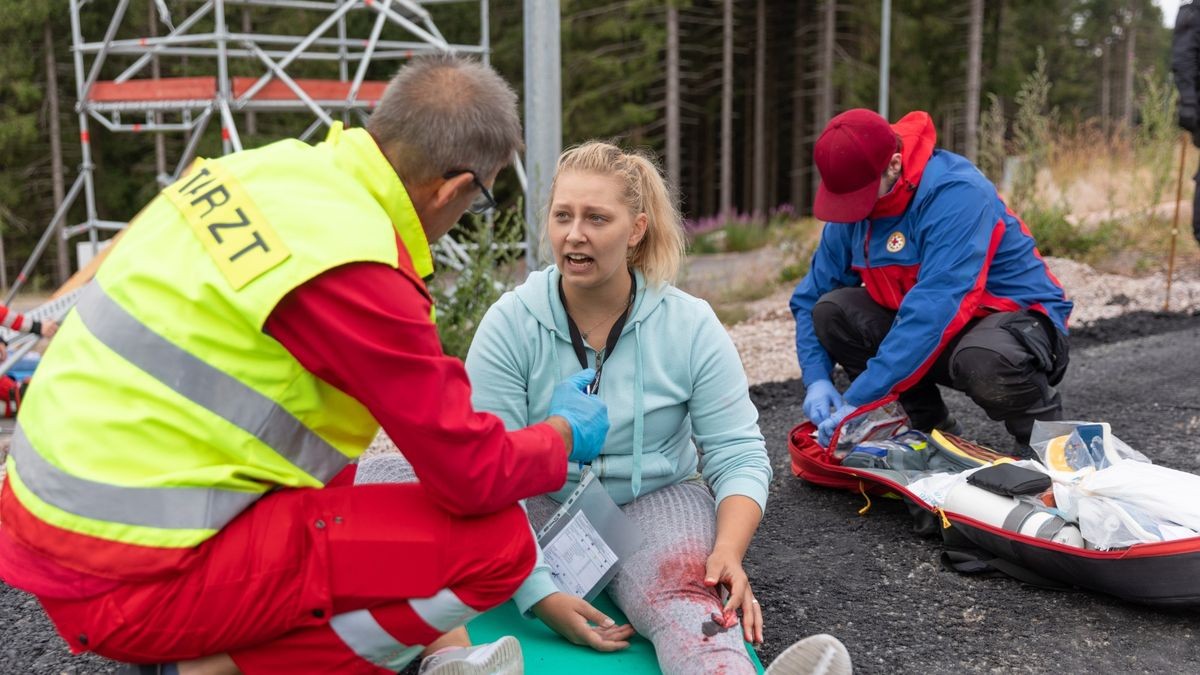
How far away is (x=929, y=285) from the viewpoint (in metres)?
3.46

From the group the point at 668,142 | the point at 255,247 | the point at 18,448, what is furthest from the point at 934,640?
the point at 668,142

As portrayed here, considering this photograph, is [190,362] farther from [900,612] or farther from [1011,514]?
[1011,514]

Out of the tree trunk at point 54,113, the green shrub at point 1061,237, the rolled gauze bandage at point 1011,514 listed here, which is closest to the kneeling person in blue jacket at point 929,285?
the rolled gauze bandage at point 1011,514

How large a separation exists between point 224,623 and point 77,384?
0.48m

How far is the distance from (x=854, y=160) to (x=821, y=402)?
846mm

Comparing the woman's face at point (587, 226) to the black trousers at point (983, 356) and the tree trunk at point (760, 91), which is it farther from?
the tree trunk at point (760, 91)

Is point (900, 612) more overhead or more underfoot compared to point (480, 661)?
more underfoot

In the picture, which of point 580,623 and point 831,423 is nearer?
point 580,623

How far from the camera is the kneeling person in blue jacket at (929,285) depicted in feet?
11.3

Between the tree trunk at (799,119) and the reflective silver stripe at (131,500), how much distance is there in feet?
81.3

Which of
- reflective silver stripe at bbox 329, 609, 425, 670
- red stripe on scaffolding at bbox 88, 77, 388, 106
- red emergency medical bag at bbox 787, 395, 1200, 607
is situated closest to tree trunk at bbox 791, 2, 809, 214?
red stripe on scaffolding at bbox 88, 77, 388, 106

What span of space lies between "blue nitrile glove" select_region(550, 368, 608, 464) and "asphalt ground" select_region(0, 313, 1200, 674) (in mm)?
779

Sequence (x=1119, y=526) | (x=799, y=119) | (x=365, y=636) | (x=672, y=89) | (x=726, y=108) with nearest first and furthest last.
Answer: (x=365, y=636) < (x=1119, y=526) < (x=672, y=89) < (x=726, y=108) < (x=799, y=119)

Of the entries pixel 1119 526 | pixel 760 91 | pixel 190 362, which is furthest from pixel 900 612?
pixel 760 91
